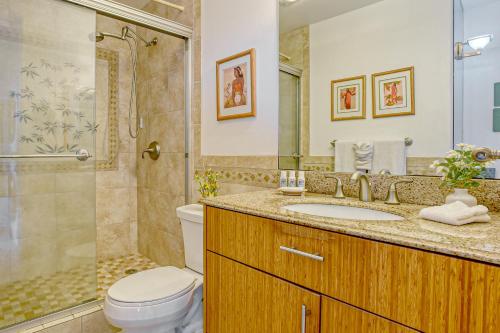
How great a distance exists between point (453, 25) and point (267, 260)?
43.6 inches

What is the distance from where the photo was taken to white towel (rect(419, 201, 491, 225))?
0.81 meters

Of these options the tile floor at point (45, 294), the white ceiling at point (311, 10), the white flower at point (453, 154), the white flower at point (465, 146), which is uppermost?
the white ceiling at point (311, 10)

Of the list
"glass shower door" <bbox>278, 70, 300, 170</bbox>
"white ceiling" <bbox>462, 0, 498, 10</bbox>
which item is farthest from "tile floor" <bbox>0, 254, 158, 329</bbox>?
"white ceiling" <bbox>462, 0, 498, 10</bbox>

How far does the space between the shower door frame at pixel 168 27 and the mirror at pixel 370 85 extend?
2.77 feet

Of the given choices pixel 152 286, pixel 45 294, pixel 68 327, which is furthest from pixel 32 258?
pixel 152 286

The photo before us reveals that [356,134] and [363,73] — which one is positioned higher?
[363,73]

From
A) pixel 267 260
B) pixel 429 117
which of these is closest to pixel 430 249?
pixel 267 260

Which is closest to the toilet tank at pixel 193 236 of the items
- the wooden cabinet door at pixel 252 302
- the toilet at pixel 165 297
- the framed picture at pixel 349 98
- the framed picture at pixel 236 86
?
the toilet at pixel 165 297

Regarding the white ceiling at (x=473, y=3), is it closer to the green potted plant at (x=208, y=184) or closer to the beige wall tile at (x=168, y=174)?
the green potted plant at (x=208, y=184)

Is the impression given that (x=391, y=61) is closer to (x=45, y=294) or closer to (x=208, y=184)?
(x=208, y=184)

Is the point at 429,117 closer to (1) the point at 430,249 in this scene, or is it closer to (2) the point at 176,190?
(1) the point at 430,249

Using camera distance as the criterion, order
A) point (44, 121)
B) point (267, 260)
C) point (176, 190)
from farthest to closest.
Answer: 1. point (176, 190)
2. point (44, 121)
3. point (267, 260)

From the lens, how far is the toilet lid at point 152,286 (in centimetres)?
136

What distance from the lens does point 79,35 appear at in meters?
1.80
